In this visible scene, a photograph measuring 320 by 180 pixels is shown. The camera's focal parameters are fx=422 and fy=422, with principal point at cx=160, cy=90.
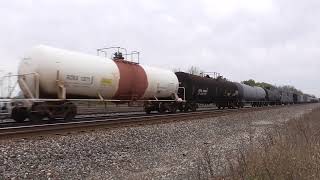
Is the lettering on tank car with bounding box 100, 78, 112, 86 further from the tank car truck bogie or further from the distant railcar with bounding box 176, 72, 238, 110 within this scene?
the distant railcar with bounding box 176, 72, 238, 110

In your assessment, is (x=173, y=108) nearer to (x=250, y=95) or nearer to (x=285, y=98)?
(x=250, y=95)

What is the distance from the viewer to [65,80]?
17875 millimetres

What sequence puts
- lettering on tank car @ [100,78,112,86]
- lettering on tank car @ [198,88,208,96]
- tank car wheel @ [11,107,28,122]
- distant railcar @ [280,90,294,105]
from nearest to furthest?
tank car wheel @ [11,107,28,122] → lettering on tank car @ [100,78,112,86] → lettering on tank car @ [198,88,208,96] → distant railcar @ [280,90,294,105]

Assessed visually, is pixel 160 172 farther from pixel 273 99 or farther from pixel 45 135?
pixel 273 99

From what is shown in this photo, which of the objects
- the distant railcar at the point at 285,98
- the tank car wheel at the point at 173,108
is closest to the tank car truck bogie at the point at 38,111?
the tank car wheel at the point at 173,108

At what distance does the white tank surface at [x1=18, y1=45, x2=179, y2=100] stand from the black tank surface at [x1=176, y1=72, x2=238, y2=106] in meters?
6.90

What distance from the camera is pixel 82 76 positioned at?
18.6 metres

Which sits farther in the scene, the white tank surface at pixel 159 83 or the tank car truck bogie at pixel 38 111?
the white tank surface at pixel 159 83

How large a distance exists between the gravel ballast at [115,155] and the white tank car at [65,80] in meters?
3.78

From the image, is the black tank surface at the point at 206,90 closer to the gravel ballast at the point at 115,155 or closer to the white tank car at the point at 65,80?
the white tank car at the point at 65,80

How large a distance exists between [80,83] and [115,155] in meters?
8.31

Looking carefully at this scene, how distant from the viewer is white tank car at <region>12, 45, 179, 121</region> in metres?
17.1

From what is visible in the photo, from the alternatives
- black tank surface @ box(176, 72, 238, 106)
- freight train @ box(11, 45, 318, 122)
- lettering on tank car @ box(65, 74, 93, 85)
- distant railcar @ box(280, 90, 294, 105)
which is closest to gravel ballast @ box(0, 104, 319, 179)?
freight train @ box(11, 45, 318, 122)

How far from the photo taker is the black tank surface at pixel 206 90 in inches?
1210
